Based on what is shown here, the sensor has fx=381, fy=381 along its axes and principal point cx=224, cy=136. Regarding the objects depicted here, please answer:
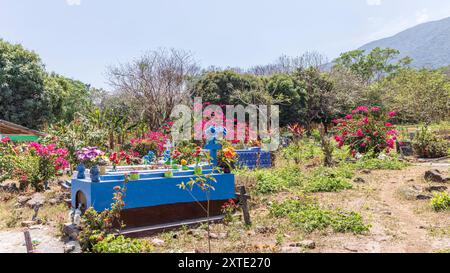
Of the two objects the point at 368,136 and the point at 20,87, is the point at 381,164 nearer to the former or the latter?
the point at 368,136

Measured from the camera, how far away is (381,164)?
10.3 m

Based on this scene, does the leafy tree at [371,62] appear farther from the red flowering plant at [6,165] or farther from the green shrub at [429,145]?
the red flowering plant at [6,165]

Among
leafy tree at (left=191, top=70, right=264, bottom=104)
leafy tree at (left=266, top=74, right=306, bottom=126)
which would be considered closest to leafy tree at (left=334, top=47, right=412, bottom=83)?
leafy tree at (left=266, top=74, right=306, bottom=126)

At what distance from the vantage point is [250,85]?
21141mm

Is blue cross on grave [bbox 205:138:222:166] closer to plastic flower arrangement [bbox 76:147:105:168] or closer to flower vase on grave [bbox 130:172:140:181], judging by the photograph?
flower vase on grave [bbox 130:172:140:181]

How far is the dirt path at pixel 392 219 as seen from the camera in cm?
446

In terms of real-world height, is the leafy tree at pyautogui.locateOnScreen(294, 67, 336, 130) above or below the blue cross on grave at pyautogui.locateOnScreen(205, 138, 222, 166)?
above

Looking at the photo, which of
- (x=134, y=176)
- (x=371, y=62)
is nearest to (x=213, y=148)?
(x=134, y=176)

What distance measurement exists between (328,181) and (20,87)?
1866cm

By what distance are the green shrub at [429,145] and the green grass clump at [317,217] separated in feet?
25.4

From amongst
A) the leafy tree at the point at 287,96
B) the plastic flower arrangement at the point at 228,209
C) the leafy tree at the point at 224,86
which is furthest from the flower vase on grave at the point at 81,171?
the leafy tree at the point at 287,96

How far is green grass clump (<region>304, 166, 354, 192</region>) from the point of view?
7.73m

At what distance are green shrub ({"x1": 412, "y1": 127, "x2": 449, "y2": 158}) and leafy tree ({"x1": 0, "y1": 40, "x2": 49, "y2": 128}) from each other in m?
18.8

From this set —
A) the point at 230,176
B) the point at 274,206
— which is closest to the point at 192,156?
the point at 230,176
